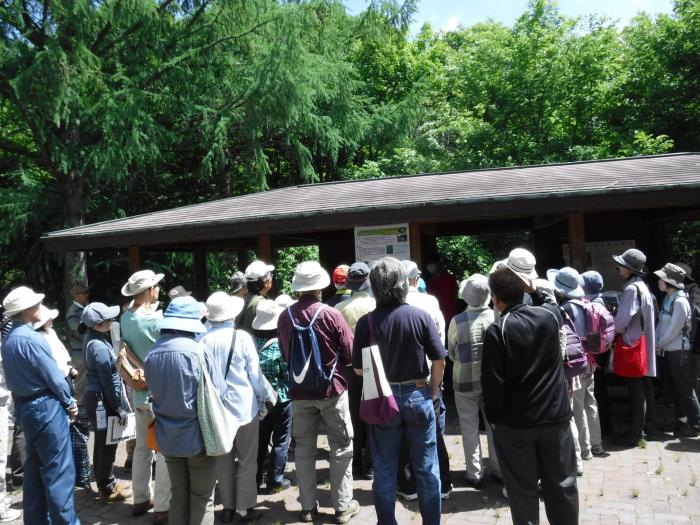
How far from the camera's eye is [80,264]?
13492 mm

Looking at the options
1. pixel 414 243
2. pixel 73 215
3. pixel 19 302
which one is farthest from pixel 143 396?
pixel 73 215

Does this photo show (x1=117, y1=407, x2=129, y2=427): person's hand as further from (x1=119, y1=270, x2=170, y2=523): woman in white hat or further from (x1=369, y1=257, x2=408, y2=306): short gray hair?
(x1=369, y1=257, x2=408, y2=306): short gray hair

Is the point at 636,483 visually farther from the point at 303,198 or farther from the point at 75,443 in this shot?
the point at 303,198

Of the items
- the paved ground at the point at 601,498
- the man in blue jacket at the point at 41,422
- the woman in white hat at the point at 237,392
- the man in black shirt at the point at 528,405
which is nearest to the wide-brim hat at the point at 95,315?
the man in blue jacket at the point at 41,422

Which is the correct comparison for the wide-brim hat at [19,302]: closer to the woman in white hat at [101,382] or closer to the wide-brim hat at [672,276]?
the woman in white hat at [101,382]

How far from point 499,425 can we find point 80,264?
498 inches

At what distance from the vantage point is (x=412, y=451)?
12.3 ft

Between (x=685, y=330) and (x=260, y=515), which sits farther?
(x=685, y=330)

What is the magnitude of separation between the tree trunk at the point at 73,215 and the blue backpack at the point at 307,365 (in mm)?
10797

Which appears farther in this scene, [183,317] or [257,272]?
[257,272]

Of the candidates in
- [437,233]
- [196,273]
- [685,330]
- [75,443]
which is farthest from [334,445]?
[196,273]

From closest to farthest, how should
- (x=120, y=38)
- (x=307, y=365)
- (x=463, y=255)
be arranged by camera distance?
(x=307, y=365)
(x=120, y=38)
(x=463, y=255)

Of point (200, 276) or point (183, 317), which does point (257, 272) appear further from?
point (200, 276)

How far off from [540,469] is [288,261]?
16.7 metres
